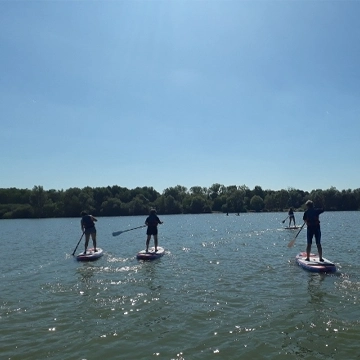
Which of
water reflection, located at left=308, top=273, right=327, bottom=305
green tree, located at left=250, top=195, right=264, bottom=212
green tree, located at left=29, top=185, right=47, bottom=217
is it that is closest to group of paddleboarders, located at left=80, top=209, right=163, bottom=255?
water reflection, located at left=308, top=273, right=327, bottom=305

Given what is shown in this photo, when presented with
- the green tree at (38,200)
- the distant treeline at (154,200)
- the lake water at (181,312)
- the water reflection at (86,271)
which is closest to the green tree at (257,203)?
the distant treeline at (154,200)

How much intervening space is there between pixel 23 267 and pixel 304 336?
13.7 meters

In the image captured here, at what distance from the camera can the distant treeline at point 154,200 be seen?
114 m

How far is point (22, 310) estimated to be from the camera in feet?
31.9

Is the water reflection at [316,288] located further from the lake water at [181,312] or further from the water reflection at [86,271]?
the water reflection at [86,271]

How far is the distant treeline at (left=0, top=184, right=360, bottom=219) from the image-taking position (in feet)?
373

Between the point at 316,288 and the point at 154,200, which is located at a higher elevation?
the point at 154,200

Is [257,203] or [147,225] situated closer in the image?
[147,225]

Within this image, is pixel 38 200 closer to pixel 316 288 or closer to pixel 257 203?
pixel 257 203

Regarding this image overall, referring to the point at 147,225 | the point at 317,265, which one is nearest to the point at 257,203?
the point at 147,225

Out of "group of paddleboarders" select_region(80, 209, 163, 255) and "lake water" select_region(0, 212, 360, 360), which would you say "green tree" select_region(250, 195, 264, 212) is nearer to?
"group of paddleboarders" select_region(80, 209, 163, 255)

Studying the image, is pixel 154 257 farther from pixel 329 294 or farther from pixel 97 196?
pixel 97 196

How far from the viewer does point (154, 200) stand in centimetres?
14988

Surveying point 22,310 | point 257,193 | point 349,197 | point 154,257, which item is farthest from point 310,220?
point 257,193
